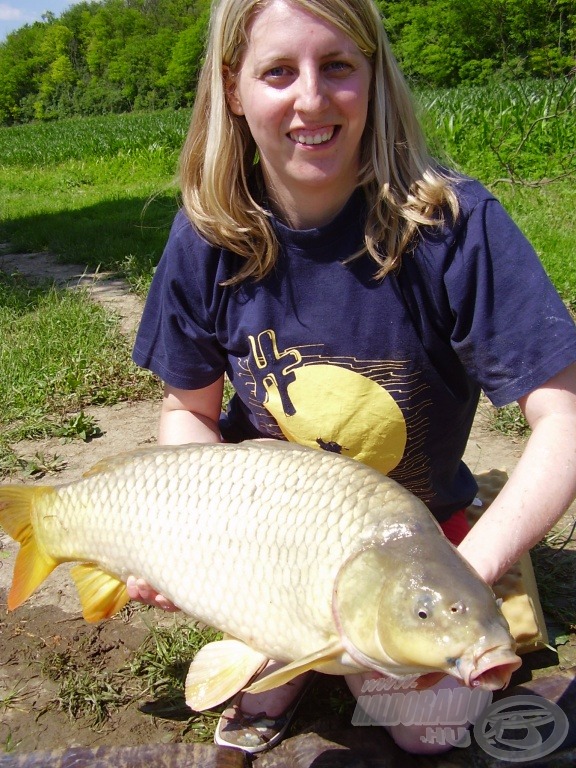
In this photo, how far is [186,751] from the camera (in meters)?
1.51

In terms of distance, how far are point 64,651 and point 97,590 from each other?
40cm

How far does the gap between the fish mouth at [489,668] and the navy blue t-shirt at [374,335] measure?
55 centimetres

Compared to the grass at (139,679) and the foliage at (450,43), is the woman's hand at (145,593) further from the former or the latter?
the foliage at (450,43)

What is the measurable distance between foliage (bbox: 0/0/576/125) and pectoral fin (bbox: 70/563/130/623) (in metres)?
26.7

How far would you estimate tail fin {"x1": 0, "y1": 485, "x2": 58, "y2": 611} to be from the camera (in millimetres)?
1571

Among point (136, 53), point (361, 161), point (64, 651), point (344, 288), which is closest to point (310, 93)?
point (361, 161)

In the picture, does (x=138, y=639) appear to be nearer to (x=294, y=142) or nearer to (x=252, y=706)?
(x=252, y=706)

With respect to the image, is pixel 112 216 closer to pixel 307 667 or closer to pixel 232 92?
pixel 232 92

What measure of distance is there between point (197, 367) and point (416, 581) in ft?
2.81

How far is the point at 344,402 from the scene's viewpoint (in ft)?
5.40

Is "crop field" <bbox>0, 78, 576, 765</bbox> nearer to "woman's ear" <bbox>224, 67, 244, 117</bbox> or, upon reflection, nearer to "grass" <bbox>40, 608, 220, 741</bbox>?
"grass" <bbox>40, 608, 220, 741</bbox>

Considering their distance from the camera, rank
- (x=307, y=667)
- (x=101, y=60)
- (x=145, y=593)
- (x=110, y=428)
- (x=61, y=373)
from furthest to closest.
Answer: (x=101, y=60), (x=61, y=373), (x=110, y=428), (x=145, y=593), (x=307, y=667)

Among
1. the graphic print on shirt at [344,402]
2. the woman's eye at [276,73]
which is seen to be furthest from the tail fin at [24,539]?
the woman's eye at [276,73]

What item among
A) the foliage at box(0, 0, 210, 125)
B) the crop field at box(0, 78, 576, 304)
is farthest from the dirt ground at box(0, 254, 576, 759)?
the foliage at box(0, 0, 210, 125)
